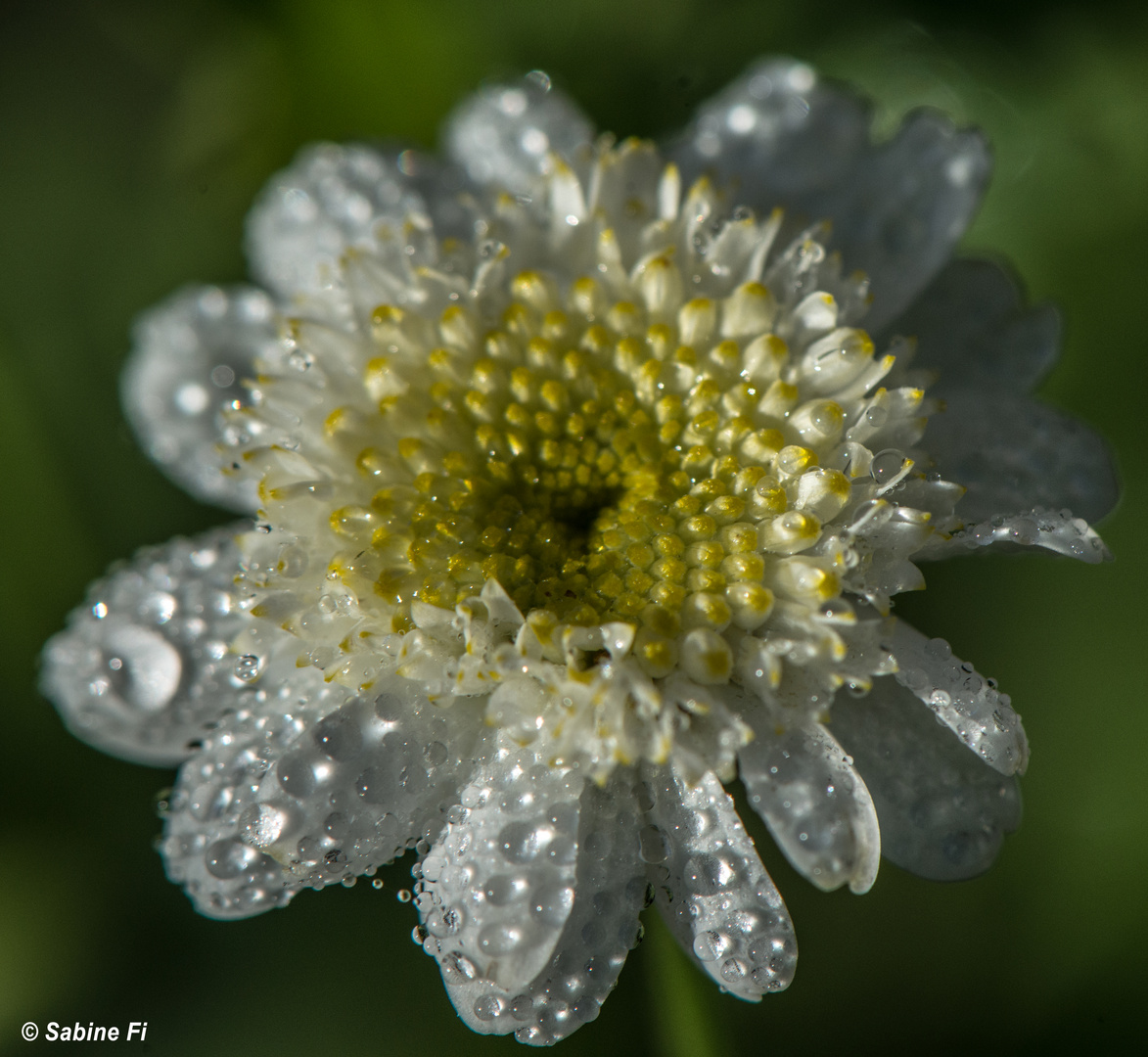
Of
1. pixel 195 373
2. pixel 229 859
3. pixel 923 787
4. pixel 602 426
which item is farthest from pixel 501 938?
pixel 195 373

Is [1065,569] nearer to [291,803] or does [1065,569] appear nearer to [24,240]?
[291,803]

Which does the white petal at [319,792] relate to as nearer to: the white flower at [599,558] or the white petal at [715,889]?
the white flower at [599,558]

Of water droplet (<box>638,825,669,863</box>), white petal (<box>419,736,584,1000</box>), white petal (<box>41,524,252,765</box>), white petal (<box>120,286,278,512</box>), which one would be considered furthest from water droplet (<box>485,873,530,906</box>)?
white petal (<box>120,286,278,512</box>)

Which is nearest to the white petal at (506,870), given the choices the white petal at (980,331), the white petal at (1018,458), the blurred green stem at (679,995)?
the blurred green stem at (679,995)

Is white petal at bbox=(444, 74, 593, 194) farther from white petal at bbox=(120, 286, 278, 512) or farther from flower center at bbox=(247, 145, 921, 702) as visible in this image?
white petal at bbox=(120, 286, 278, 512)

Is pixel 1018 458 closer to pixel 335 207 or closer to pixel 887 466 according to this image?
pixel 887 466
